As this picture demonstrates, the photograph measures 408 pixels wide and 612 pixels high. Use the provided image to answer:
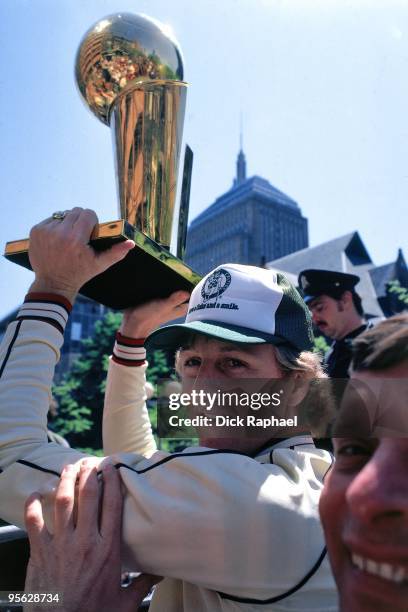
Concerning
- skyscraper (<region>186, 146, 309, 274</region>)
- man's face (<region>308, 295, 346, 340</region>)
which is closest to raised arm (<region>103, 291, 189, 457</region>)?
man's face (<region>308, 295, 346, 340</region>)

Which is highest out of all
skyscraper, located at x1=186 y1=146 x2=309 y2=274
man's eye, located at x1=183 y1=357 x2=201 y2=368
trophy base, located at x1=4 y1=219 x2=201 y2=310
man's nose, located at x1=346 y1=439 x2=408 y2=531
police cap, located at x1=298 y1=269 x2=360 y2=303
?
skyscraper, located at x1=186 y1=146 x2=309 y2=274

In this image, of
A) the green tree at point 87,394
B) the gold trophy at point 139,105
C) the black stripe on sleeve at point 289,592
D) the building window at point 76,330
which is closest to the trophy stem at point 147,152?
the gold trophy at point 139,105

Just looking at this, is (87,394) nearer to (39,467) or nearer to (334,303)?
(334,303)

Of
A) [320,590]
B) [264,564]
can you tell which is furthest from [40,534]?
[320,590]

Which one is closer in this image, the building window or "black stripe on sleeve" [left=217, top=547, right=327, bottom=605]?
"black stripe on sleeve" [left=217, top=547, right=327, bottom=605]

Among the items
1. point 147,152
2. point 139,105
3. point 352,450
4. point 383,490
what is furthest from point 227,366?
point 139,105

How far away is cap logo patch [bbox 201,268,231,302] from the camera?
1.56 meters

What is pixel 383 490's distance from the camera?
26.0 inches

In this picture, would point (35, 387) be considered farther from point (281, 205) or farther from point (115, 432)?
point (281, 205)

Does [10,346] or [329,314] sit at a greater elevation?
[329,314]

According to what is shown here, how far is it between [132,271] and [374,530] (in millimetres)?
1315

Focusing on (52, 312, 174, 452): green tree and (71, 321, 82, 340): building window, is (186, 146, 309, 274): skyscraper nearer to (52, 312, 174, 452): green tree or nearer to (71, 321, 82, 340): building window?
(71, 321, 82, 340): building window

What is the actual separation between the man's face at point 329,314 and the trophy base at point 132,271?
2.62 metres

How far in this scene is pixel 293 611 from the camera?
3.62 ft
